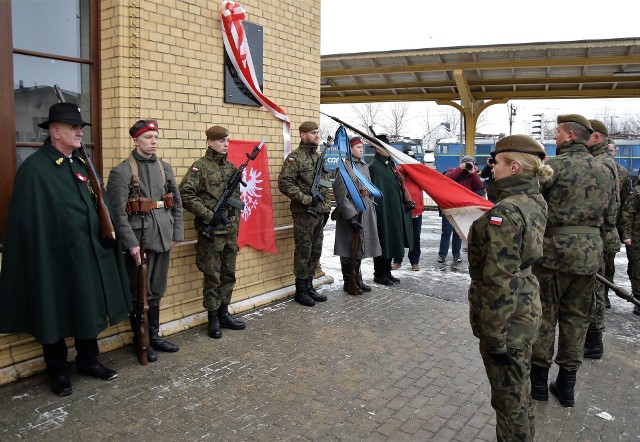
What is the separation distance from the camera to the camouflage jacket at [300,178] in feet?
19.6

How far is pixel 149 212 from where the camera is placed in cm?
444

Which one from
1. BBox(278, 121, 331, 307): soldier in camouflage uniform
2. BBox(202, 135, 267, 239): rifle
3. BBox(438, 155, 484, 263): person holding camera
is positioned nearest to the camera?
BBox(202, 135, 267, 239): rifle

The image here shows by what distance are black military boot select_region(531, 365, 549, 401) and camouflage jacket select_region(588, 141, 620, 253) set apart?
5.15 feet

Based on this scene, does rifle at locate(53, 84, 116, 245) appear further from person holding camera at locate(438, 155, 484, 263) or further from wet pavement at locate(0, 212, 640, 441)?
person holding camera at locate(438, 155, 484, 263)

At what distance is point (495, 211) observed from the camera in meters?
2.74

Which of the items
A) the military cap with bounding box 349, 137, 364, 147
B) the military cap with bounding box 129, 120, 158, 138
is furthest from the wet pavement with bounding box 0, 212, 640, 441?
the military cap with bounding box 349, 137, 364, 147

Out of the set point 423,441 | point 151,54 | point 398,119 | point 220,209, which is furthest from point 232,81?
point 398,119

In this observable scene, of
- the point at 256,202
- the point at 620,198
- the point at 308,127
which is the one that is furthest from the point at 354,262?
the point at 620,198

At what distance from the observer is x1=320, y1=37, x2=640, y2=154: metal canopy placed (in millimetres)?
11312

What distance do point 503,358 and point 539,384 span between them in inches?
56.8

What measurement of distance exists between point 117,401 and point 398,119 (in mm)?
59020

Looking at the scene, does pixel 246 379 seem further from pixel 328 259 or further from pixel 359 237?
pixel 328 259

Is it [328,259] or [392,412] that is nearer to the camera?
[392,412]

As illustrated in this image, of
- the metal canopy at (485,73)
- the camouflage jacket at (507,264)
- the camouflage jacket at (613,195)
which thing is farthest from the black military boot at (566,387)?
the metal canopy at (485,73)
